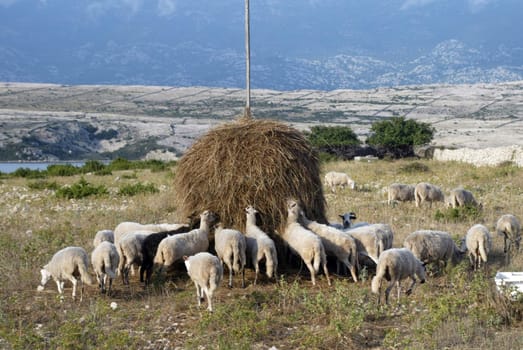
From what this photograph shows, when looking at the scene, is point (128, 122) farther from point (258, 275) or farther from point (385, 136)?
point (258, 275)

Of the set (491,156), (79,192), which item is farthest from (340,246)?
(491,156)

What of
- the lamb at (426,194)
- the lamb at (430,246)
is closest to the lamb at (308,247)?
the lamb at (430,246)

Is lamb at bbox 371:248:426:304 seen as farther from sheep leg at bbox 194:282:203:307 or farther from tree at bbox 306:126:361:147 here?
tree at bbox 306:126:361:147

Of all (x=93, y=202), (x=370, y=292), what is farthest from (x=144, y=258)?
(x=93, y=202)

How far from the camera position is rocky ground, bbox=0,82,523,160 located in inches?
3083

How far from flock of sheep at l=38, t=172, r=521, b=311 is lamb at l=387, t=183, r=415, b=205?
8104 mm

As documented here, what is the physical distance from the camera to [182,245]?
12469 millimetres

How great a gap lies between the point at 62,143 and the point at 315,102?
242 feet

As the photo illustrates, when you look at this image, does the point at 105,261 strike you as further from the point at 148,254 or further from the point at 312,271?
the point at 312,271

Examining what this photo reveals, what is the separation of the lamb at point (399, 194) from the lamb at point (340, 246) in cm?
957

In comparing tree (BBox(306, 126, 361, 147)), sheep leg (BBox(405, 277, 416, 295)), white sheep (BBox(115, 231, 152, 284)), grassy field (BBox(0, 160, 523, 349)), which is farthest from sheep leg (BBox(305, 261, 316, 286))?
tree (BBox(306, 126, 361, 147))

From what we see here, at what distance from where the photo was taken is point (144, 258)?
1255 cm

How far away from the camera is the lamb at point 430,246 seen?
12.9 meters

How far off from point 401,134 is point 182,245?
1541 inches
